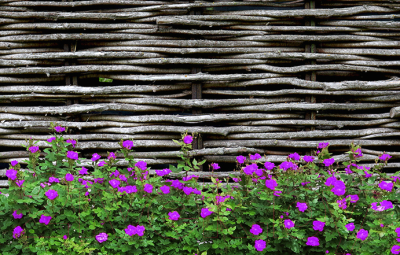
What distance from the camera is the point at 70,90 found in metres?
2.56

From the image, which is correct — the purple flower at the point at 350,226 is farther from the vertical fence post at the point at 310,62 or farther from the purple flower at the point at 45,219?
the purple flower at the point at 45,219

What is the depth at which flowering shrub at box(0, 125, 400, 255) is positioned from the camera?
1.46 metres

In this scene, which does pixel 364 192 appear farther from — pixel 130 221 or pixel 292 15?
pixel 292 15

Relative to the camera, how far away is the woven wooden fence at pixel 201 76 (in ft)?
8.45

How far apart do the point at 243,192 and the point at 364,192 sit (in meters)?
0.67

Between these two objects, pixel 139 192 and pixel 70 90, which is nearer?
pixel 139 192

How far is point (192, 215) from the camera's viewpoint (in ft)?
5.72

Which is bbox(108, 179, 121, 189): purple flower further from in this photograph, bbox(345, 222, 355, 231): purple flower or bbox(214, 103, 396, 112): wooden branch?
bbox(214, 103, 396, 112): wooden branch

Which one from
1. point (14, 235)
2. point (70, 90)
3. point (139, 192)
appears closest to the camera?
point (14, 235)

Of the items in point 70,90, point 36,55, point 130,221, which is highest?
point 36,55

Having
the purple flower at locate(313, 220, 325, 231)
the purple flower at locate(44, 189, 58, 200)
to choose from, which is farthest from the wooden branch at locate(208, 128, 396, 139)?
the purple flower at locate(44, 189, 58, 200)

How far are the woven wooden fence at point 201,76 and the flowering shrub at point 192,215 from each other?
87 cm

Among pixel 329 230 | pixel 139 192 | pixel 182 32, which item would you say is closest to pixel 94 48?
pixel 182 32

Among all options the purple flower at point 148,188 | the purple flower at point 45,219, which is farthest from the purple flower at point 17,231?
the purple flower at point 148,188
